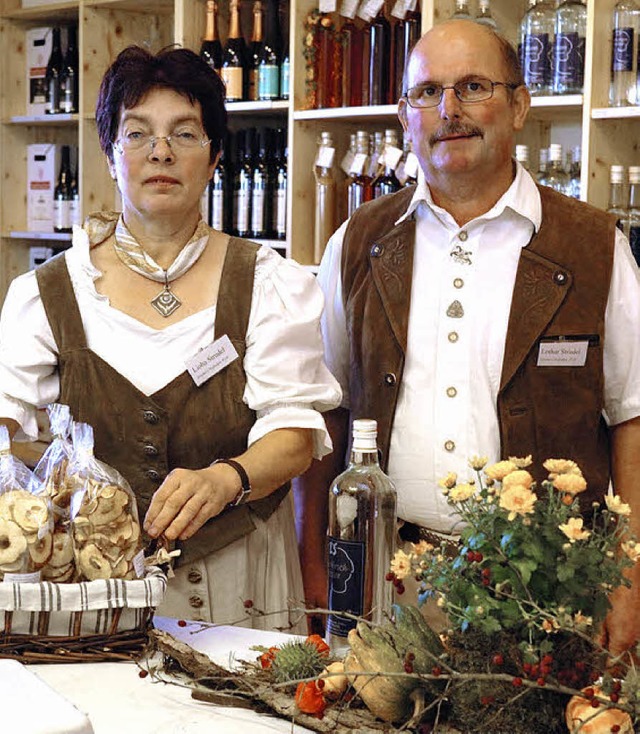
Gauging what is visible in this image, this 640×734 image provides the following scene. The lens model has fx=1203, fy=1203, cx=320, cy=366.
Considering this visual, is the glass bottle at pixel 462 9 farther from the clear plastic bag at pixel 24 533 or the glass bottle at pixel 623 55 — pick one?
the clear plastic bag at pixel 24 533

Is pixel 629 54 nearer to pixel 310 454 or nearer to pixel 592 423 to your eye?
pixel 592 423

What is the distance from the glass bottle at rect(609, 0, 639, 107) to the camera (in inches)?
110

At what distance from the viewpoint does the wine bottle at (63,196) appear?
438 cm

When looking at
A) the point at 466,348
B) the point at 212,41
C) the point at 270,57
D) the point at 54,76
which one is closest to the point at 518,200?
the point at 466,348

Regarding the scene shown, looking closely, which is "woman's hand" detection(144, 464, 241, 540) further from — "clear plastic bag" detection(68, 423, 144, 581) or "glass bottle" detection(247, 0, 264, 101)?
"glass bottle" detection(247, 0, 264, 101)

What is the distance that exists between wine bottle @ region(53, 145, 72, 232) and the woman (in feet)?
7.90

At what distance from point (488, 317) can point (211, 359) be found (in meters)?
0.52

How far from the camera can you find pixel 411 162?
319 cm

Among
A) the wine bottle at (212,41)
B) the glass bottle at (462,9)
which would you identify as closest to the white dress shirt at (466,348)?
the glass bottle at (462,9)

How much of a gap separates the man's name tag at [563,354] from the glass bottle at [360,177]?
4.28ft

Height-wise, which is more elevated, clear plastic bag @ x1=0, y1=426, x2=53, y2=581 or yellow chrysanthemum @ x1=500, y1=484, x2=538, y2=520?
yellow chrysanthemum @ x1=500, y1=484, x2=538, y2=520

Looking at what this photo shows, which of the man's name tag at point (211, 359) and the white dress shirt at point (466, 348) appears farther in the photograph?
the white dress shirt at point (466, 348)

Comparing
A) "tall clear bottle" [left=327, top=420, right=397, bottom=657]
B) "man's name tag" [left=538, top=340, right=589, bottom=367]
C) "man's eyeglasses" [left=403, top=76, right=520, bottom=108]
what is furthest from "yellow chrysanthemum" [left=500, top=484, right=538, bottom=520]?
"man's eyeglasses" [left=403, top=76, right=520, bottom=108]

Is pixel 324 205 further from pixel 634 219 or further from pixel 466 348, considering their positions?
pixel 466 348
